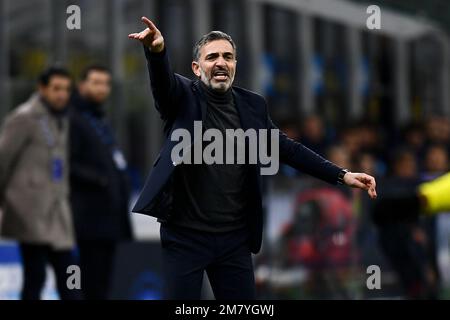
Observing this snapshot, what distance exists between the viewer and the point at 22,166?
10773 millimetres

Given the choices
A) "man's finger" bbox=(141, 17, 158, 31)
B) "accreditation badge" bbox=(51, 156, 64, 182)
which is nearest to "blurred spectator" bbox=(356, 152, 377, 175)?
"accreditation badge" bbox=(51, 156, 64, 182)

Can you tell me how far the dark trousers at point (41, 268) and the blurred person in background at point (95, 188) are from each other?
0.25 m

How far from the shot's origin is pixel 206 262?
279 inches

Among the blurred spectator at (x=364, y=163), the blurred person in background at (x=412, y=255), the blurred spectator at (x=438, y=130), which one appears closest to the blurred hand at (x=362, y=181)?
the blurred person in background at (x=412, y=255)

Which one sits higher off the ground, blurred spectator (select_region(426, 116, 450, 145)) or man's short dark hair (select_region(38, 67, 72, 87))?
blurred spectator (select_region(426, 116, 450, 145))

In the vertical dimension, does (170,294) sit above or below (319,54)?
below

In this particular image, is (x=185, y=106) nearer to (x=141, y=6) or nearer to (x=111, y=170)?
(x=111, y=170)

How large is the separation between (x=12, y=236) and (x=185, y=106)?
387 centimetres

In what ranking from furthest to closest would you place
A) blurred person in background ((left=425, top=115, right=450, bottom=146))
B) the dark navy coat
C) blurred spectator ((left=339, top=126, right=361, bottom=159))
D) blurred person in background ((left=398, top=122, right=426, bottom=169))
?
blurred person in background ((left=425, top=115, right=450, bottom=146)), blurred spectator ((left=339, top=126, right=361, bottom=159)), blurred person in background ((left=398, top=122, right=426, bottom=169)), the dark navy coat

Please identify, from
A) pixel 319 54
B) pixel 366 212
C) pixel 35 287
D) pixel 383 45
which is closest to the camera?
pixel 35 287

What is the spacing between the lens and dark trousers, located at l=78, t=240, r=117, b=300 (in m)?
10.9

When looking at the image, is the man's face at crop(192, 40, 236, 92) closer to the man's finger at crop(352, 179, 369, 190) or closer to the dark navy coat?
the dark navy coat

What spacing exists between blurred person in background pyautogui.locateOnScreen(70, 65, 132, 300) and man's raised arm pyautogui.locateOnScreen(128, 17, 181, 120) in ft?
13.2
